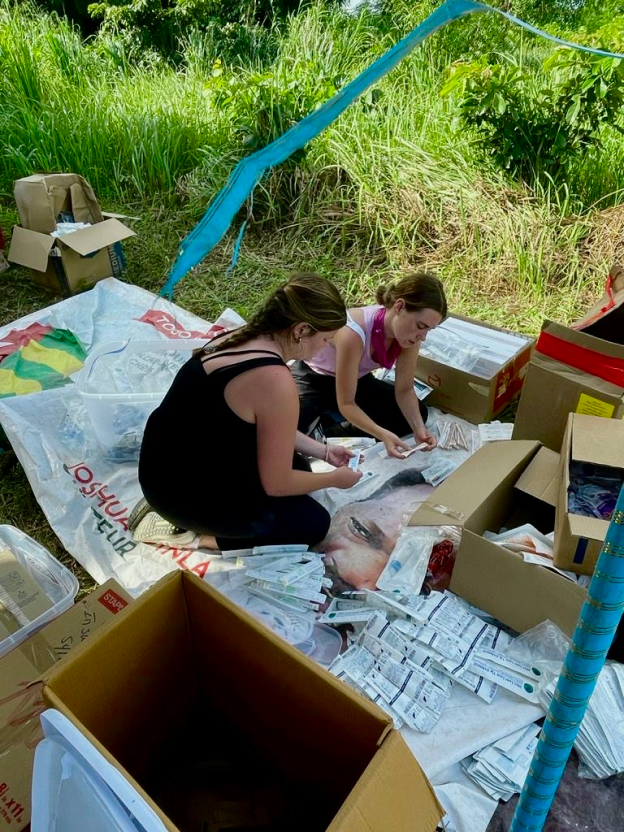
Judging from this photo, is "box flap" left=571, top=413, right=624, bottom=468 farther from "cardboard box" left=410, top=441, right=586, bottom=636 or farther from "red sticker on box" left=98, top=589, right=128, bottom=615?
"red sticker on box" left=98, top=589, right=128, bottom=615

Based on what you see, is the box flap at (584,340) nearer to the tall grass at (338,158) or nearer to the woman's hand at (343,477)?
the woman's hand at (343,477)

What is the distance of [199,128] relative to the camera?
4.52 metres

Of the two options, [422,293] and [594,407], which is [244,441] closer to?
[422,293]

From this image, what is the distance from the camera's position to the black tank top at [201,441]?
154cm

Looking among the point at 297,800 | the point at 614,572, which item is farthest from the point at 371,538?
the point at 614,572

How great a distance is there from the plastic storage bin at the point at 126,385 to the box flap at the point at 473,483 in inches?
44.5

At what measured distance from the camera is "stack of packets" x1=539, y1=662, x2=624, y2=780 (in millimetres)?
1299

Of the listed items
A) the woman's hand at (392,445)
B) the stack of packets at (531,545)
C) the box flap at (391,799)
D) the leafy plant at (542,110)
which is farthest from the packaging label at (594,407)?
the leafy plant at (542,110)

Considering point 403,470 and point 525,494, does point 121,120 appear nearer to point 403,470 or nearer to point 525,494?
point 403,470

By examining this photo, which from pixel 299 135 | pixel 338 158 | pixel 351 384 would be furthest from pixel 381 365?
pixel 338 158

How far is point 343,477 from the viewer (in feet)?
5.96

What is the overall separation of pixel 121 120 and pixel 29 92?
33.2 inches

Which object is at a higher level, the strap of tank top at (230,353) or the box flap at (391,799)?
the strap of tank top at (230,353)

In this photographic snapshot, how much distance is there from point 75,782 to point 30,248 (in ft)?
10.5
